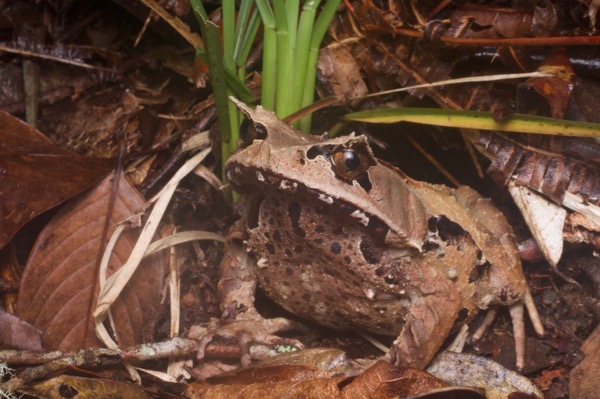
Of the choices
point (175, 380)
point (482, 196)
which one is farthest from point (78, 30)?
point (482, 196)

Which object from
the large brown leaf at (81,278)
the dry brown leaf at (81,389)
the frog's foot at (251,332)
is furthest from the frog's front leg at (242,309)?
the dry brown leaf at (81,389)

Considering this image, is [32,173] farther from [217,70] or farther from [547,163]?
[547,163]

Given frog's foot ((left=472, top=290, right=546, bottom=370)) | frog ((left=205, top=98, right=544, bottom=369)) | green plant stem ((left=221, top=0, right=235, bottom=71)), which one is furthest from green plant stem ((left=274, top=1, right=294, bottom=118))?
frog's foot ((left=472, top=290, right=546, bottom=370))

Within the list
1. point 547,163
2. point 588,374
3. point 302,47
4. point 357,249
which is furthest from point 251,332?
point 547,163

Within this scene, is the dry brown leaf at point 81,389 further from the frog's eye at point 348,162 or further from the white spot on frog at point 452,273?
the white spot on frog at point 452,273

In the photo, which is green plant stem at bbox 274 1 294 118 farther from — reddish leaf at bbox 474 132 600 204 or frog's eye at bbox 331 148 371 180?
reddish leaf at bbox 474 132 600 204
